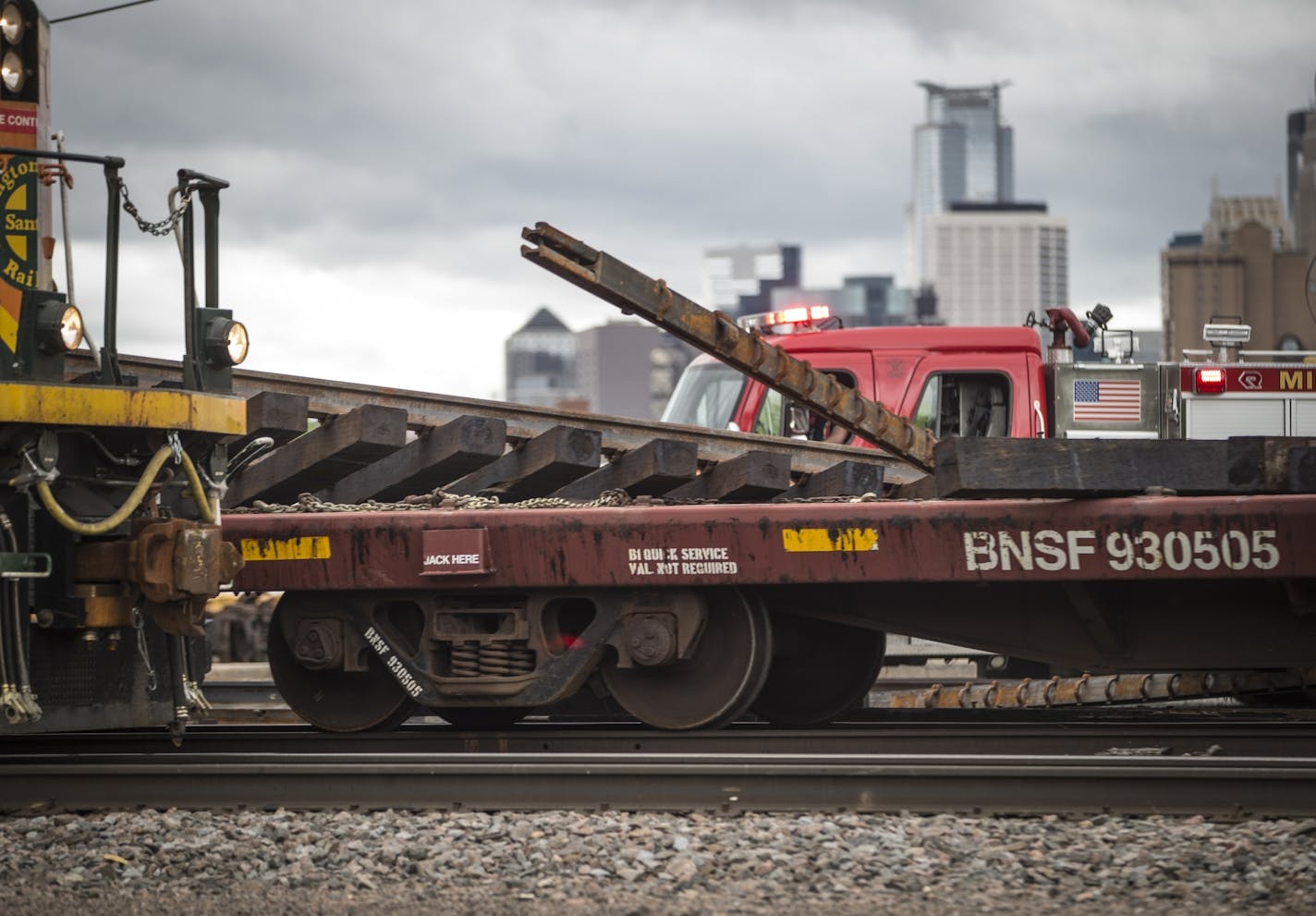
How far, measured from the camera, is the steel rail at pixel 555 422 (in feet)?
35.7

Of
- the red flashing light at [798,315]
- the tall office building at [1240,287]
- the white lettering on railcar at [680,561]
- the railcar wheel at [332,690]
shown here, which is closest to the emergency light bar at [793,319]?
the red flashing light at [798,315]

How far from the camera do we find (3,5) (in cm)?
852

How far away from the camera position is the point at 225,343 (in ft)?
26.7

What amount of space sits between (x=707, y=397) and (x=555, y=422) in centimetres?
183

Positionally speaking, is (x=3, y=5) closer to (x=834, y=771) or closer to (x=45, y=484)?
(x=45, y=484)

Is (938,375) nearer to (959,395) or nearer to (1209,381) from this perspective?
(959,395)

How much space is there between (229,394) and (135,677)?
146 centimetres

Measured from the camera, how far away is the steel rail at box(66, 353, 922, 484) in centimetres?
1088

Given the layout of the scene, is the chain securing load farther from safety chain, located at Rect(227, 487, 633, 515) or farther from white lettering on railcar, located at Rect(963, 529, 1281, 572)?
safety chain, located at Rect(227, 487, 633, 515)

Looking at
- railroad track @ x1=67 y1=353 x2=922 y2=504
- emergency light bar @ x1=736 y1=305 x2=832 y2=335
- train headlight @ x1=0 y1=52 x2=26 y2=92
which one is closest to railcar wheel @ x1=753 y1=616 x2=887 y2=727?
railroad track @ x1=67 y1=353 x2=922 y2=504

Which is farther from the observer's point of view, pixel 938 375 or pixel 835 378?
pixel 835 378

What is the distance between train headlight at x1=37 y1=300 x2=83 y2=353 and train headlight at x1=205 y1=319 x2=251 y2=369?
75 cm

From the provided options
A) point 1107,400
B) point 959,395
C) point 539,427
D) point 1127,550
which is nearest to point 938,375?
point 959,395

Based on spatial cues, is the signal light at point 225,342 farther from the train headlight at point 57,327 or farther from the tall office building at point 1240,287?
the tall office building at point 1240,287
